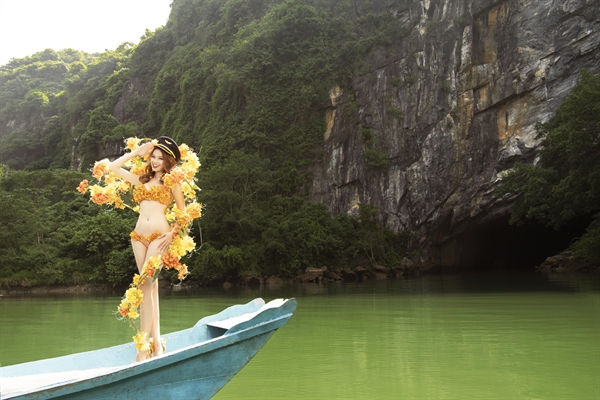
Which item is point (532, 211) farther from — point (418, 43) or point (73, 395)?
point (73, 395)

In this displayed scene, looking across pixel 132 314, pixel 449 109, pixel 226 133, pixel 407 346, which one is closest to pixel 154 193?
pixel 132 314

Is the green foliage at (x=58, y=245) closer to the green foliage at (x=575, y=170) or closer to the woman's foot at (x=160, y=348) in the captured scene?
the green foliage at (x=575, y=170)

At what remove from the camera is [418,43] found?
23.8 metres

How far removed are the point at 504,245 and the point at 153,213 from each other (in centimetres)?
2776

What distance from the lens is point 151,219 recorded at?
3510 mm

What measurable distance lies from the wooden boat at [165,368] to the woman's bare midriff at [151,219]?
70 centimetres

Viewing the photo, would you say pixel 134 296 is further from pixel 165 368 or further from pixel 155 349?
pixel 165 368

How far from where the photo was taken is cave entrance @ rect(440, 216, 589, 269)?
26219mm

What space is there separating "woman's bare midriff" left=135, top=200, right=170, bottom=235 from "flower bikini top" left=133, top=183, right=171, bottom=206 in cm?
3

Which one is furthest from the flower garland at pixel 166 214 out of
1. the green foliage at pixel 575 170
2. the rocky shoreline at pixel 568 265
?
the rocky shoreline at pixel 568 265

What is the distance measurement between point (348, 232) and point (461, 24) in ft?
31.2

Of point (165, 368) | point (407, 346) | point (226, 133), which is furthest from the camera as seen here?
point (226, 133)

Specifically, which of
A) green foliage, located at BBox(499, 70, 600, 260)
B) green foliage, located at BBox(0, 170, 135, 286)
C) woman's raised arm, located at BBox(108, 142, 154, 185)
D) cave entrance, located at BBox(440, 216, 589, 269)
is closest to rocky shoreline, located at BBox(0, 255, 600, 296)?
green foliage, located at BBox(0, 170, 135, 286)

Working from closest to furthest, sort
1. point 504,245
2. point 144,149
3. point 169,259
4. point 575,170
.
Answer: point 169,259 < point 144,149 < point 575,170 < point 504,245
